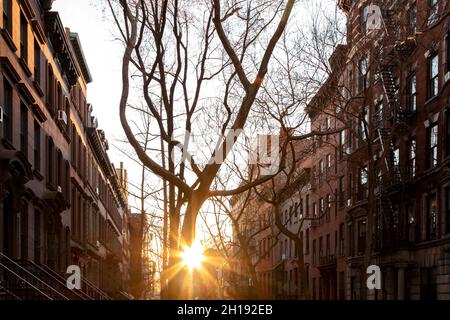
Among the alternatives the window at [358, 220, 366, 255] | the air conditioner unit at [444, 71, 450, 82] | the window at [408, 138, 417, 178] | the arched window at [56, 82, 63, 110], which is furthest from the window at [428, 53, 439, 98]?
the arched window at [56, 82, 63, 110]

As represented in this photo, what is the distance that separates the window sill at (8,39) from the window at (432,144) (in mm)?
18357

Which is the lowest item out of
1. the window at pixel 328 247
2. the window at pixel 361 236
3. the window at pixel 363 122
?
the window at pixel 328 247

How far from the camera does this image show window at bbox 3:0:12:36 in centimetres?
1952

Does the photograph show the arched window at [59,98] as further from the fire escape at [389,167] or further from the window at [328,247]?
the window at [328,247]

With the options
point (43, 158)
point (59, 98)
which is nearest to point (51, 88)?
point (59, 98)

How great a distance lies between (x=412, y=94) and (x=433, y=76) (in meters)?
2.63

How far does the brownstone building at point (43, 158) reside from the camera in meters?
18.7

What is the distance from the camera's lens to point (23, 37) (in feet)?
74.5

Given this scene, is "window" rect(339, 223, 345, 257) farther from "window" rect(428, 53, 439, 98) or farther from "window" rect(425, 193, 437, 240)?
"window" rect(428, 53, 439, 98)

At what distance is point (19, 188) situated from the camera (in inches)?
800

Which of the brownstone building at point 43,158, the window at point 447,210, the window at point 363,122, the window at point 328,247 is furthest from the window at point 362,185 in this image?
the brownstone building at point 43,158

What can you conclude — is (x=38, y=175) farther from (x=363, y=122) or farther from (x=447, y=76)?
(x=447, y=76)
